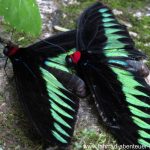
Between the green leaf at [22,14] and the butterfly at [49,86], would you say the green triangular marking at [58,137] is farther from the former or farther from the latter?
the green leaf at [22,14]


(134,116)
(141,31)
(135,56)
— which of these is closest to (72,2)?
(141,31)

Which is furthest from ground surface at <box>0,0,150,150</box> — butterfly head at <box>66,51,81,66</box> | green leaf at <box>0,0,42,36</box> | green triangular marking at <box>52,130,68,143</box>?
green leaf at <box>0,0,42,36</box>

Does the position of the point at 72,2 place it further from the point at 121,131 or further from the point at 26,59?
the point at 121,131

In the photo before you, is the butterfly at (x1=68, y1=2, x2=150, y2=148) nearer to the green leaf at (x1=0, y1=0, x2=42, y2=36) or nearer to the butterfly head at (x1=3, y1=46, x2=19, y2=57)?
the butterfly head at (x1=3, y1=46, x2=19, y2=57)

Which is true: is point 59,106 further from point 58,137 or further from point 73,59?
point 73,59

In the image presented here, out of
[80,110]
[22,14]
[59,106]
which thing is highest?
[22,14]

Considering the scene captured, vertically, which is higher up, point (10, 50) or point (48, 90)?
point (10, 50)

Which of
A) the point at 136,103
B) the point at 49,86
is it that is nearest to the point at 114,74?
the point at 136,103
